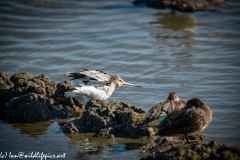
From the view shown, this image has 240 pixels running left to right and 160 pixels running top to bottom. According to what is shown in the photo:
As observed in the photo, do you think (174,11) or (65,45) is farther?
(174,11)

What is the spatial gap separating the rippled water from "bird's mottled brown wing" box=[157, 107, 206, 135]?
2.46 ft

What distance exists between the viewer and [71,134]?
7148 millimetres

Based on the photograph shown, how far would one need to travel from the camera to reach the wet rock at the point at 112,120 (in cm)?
688

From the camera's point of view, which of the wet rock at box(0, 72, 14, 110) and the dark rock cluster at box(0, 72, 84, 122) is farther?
the wet rock at box(0, 72, 14, 110)

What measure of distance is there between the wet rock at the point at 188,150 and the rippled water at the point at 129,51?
52cm

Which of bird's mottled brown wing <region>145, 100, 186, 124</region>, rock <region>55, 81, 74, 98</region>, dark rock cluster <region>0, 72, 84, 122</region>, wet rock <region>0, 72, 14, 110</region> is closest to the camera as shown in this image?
bird's mottled brown wing <region>145, 100, 186, 124</region>

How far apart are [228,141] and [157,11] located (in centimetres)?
943

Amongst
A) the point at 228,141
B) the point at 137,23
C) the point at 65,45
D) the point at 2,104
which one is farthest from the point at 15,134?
the point at 137,23

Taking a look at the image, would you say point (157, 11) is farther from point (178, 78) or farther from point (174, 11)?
point (178, 78)

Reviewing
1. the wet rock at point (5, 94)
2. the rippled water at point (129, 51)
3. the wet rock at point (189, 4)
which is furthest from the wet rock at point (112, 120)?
the wet rock at point (189, 4)

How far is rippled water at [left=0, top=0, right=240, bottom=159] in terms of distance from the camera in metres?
7.67

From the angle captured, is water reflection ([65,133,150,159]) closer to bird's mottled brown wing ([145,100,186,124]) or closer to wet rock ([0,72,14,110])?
bird's mottled brown wing ([145,100,186,124])

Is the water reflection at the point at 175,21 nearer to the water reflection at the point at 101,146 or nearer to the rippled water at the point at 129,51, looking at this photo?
the rippled water at the point at 129,51

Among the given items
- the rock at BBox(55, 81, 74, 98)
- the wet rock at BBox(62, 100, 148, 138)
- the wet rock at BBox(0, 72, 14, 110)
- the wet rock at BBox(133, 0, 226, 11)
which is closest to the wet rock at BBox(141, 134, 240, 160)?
the wet rock at BBox(62, 100, 148, 138)
